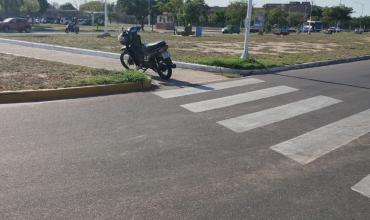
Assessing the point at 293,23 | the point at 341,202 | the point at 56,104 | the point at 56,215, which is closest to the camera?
the point at 56,215

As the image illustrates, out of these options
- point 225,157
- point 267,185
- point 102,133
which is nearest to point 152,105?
point 102,133

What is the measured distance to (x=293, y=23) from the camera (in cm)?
9488

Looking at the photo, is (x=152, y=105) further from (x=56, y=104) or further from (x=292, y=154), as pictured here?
(x=292, y=154)

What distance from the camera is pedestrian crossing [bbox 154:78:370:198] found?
6.09 metres

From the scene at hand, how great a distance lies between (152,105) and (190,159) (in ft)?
10.3

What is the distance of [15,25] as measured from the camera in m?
41.7

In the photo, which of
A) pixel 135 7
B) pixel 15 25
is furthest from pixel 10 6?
pixel 15 25

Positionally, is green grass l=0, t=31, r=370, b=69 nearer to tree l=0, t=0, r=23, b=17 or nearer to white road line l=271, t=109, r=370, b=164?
white road line l=271, t=109, r=370, b=164

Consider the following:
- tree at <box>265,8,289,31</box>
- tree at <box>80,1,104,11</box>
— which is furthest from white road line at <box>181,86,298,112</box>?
tree at <box>80,1,104,11</box>

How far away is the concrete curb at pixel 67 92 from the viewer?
8461 mm

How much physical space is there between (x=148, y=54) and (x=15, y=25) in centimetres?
3406

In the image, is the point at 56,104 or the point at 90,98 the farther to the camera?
the point at 90,98

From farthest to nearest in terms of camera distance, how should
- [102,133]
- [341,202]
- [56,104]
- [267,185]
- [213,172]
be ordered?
[56,104] < [102,133] < [213,172] < [267,185] < [341,202]

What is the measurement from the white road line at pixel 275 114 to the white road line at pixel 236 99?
815 mm
